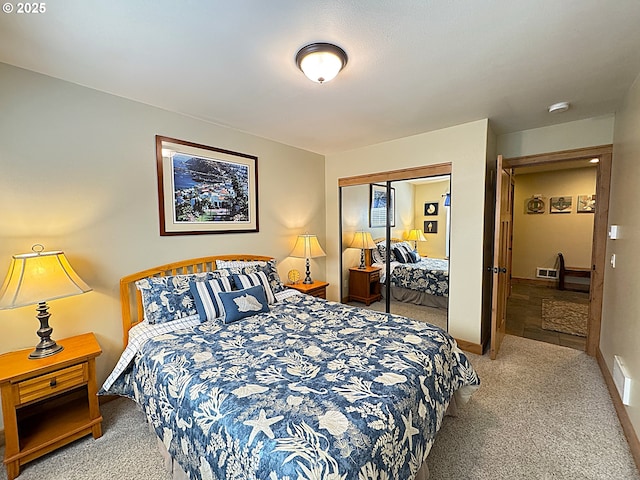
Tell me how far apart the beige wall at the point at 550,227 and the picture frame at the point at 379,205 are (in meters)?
4.40

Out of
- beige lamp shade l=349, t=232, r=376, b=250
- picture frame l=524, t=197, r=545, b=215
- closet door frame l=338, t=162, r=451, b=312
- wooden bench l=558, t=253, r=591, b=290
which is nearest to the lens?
closet door frame l=338, t=162, r=451, b=312

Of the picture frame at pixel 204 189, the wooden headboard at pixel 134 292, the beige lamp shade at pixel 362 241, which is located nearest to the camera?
the wooden headboard at pixel 134 292

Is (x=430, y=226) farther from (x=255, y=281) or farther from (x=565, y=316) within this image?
(x=565, y=316)

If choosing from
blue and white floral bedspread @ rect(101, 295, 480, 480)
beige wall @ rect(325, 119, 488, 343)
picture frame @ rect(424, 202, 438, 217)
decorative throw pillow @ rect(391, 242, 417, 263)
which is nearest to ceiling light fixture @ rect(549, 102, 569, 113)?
beige wall @ rect(325, 119, 488, 343)

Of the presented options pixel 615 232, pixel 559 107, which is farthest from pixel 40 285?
pixel 615 232

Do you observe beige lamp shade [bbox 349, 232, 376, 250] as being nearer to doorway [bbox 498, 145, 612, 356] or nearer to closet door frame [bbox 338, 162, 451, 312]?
closet door frame [bbox 338, 162, 451, 312]

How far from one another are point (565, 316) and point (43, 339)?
5979 mm

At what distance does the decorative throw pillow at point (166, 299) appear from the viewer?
219 centimetres

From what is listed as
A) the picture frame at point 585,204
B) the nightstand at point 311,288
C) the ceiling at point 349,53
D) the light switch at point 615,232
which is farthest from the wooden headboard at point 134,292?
the picture frame at point 585,204

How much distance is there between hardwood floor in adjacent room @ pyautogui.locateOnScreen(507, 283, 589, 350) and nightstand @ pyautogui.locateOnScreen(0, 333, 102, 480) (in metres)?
4.40

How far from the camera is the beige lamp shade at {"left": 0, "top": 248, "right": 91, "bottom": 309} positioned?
1641mm

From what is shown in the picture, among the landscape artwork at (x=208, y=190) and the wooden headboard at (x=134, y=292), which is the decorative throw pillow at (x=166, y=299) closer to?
the wooden headboard at (x=134, y=292)

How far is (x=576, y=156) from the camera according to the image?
2.96 m

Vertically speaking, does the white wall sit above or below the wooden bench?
above
